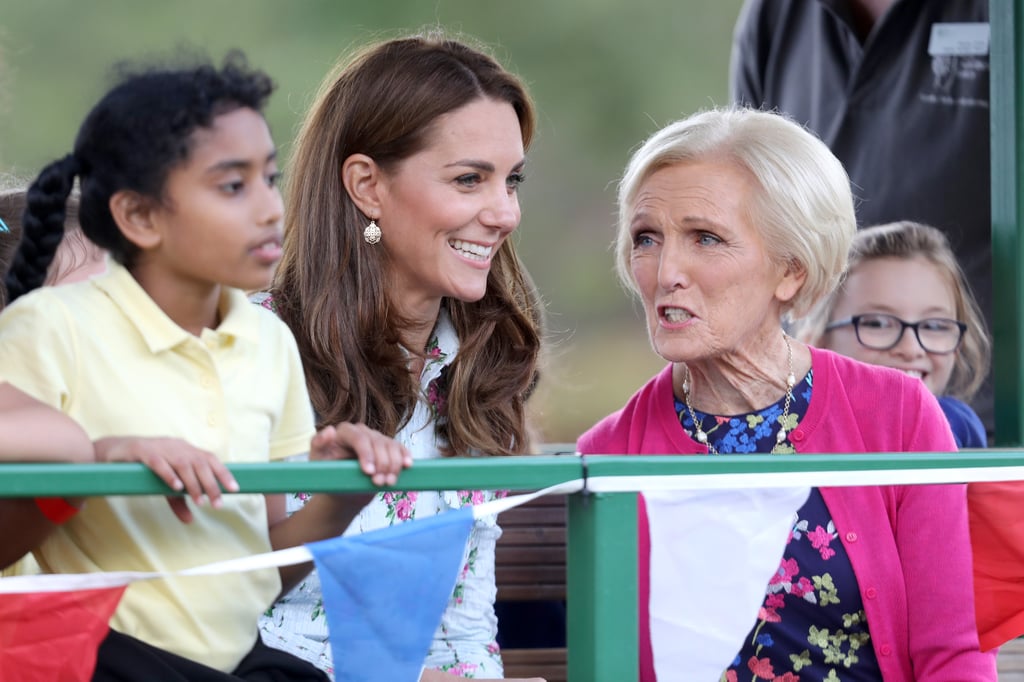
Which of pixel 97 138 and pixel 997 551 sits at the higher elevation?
pixel 97 138

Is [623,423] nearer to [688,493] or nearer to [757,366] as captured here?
[757,366]

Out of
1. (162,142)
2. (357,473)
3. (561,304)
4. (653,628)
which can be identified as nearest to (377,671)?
(357,473)

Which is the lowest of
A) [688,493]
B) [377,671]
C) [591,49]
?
[377,671]

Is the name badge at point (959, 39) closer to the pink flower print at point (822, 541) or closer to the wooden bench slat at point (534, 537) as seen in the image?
the wooden bench slat at point (534, 537)

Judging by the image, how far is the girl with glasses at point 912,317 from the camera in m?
3.66

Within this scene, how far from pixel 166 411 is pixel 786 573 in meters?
1.25

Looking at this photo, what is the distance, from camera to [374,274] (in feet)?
8.77

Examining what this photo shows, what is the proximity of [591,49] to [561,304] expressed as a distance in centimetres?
230

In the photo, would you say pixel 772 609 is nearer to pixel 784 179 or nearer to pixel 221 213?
pixel 784 179

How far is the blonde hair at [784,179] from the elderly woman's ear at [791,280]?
Answer: 0.4 inches

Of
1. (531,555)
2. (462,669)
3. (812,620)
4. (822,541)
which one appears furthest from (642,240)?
(531,555)

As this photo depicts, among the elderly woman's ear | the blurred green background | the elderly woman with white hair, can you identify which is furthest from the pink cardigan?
the blurred green background

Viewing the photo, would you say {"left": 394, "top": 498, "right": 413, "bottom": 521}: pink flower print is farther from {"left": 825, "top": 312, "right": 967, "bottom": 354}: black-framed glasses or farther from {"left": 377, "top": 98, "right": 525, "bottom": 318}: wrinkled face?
{"left": 825, "top": 312, "right": 967, "bottom": 354}: black-framed glasses

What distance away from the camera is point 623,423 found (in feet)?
9.25
